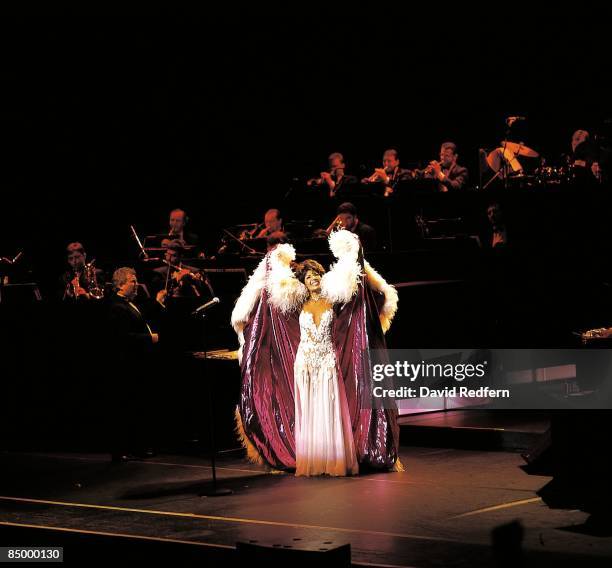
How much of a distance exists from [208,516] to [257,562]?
2.75 meters

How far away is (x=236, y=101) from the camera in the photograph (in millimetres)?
14258

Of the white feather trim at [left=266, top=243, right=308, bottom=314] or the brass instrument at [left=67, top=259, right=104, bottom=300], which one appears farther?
the brass instrument at [left=67, top=259, right=104, bottom=300]

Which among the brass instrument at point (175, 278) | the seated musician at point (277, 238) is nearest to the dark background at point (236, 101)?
the brass instrument at point (175, 278)

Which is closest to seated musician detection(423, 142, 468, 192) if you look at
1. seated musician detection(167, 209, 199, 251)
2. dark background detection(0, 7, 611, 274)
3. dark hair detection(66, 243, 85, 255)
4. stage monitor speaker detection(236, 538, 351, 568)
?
dark background detection(0, 7, 611, 274)

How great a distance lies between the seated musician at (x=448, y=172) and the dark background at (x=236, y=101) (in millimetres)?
1138

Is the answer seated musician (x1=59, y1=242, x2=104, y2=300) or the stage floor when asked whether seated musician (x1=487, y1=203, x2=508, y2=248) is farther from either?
seated musician (x1=59, y1=242, x2=104, y2=300)

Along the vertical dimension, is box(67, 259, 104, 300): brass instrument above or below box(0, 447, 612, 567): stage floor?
above

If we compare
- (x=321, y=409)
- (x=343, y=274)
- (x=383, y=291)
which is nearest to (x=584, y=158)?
(x=383, y=291)

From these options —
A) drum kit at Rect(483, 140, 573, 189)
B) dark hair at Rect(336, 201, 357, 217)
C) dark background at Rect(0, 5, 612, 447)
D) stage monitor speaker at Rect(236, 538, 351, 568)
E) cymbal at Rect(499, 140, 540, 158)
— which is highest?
dark background at Rect(0, 5, 612, 447)

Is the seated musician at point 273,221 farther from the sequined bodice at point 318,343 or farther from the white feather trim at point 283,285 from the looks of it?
the sequined bodice at point 318,343

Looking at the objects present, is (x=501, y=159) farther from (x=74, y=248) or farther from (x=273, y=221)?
(x=74, y=248)

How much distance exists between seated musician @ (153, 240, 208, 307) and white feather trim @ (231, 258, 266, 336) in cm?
221

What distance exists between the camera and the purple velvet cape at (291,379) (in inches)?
325

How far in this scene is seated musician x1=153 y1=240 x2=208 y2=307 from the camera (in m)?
11.5
